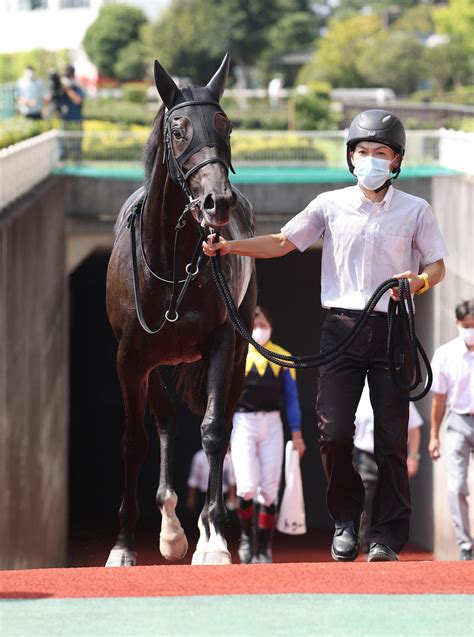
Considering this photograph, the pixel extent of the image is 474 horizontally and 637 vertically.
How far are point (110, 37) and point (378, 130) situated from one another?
8409 cm

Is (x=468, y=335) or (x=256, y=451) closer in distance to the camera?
(x=468, y=335)

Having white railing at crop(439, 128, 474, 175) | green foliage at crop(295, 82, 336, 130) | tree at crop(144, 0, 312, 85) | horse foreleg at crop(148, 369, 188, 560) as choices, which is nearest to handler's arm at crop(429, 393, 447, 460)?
horse foreleg at crop(148, 369, 188, 560)

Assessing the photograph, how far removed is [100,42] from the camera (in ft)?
292

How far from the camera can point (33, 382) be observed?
1606 centimetres

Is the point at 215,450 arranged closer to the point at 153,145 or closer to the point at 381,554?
the point at 381,554

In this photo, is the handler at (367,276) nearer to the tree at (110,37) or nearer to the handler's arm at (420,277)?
the handler's arm at (420,277)

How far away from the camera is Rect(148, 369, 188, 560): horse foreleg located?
846cm

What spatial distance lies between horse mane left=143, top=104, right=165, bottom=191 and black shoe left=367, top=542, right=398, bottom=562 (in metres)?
2.15

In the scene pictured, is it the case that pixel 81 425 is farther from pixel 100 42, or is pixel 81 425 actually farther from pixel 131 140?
pixel 100 42

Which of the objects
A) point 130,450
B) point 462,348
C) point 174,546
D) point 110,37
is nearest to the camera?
point 130,450

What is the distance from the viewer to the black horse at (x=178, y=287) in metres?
7.04

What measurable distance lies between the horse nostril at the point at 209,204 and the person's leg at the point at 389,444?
3.26 feet

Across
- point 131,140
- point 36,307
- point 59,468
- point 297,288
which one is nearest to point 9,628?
point 36,307

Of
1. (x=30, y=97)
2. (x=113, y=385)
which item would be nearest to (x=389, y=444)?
(x=30, y=97)
